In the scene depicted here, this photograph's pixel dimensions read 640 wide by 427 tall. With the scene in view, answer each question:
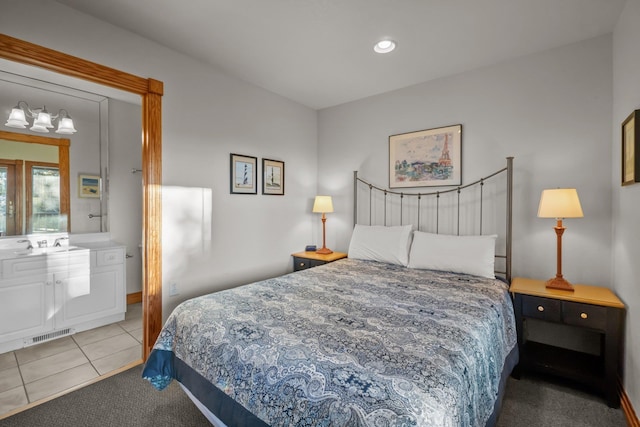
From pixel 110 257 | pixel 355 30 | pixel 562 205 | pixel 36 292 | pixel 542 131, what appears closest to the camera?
pixel 562 205

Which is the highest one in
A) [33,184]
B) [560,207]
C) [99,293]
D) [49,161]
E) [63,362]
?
[49,161]

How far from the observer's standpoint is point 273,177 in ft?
11.6

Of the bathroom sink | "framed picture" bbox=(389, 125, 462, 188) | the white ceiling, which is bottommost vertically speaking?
the bathroom sink

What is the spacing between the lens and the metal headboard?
8.73 ft

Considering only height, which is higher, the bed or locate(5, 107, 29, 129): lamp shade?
locate(5, 107, 29, 129): lamp shade

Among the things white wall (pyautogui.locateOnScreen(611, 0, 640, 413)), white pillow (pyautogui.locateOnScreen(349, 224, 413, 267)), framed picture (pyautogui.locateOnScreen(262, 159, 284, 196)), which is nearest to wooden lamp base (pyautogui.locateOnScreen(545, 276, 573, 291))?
white wall (pyautogui.locateOnScreen(611, 0, 640, 413))

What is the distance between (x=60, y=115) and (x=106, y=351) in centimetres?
260

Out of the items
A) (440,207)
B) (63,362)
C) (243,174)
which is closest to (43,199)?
(63,362)

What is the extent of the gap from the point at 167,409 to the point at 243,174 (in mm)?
2100

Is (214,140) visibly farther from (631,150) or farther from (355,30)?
(631,150)

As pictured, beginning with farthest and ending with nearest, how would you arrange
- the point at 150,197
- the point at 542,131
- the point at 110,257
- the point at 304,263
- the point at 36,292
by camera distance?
1. the point at 304,263
2. the point at 110,257
3. the point at 36,292
4. the point at 542,131
5. the point at 150,197

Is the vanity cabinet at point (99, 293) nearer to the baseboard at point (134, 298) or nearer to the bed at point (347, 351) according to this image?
the baseboard at point (134, 298)

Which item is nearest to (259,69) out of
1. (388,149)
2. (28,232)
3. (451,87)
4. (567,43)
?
(388,149)

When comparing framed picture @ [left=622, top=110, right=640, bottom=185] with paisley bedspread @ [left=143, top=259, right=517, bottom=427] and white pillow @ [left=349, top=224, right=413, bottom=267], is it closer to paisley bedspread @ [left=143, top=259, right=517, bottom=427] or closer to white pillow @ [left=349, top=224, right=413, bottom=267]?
paisley bedspread @ [left=143, top=259, right=517, bottom=427]
